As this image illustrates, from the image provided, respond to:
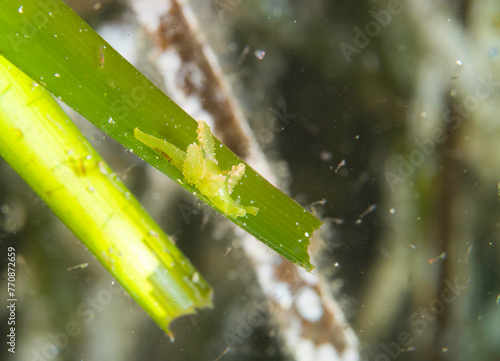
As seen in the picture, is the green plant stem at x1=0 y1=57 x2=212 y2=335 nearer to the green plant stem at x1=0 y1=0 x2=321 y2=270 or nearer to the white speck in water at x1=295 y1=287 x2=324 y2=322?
the green plant stem at x1=0 y1=0 x2=321 y2=270

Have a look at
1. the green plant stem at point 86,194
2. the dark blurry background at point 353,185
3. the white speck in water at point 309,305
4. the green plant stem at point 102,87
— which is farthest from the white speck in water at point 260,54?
the white speck in water at point 309,305

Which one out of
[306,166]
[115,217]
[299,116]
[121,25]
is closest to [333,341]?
[306,166]

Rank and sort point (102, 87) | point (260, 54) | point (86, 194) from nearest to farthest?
point (102, 87) → point (86, 194) → point (260, 54)

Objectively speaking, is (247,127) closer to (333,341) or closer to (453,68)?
(453,68)

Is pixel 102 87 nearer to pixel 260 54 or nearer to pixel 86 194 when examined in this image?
pixel 86 194

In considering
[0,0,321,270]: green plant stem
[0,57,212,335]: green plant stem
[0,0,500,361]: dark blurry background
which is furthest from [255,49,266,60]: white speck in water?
[0,57,212,335]: green plant stem

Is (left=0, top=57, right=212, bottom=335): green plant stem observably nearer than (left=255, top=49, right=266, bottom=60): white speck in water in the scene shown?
Yes

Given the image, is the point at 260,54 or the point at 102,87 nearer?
the point at 102,87

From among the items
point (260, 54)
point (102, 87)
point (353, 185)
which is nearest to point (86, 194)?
point (102, 87)

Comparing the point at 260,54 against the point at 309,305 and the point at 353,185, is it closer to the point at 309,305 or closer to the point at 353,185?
the point at 353,185

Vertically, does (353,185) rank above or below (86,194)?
above

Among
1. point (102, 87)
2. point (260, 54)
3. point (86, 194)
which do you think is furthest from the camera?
point (260, 54)

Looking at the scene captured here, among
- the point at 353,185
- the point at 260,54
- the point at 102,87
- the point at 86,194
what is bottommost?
the point at 86,194
